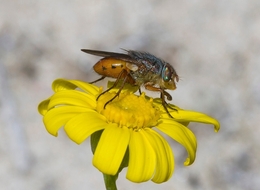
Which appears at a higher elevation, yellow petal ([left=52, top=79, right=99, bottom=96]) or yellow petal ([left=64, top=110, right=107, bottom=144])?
yellow petal ([left=64, top=110, right=107, bottom=144])

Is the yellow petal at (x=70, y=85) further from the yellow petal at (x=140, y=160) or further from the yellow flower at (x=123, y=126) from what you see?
the yellow petal at (x=140, y=160)

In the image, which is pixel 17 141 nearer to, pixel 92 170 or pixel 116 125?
pixel 92 170

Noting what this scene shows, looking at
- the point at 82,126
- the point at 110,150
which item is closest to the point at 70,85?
the point at 82,126

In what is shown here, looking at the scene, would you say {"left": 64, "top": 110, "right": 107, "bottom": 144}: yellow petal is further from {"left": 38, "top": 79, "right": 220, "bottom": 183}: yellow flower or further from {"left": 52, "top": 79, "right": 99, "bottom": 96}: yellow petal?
{"left": 52, "top": 79, "right": 99, "bottom": 96}: yellow petal

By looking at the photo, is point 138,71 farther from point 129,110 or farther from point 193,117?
point 193,117

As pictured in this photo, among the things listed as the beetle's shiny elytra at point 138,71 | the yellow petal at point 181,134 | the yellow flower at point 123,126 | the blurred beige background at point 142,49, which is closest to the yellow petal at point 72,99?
the yellow flower at point 123,126

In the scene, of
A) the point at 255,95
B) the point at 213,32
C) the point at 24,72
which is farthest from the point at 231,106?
the point at 24,72

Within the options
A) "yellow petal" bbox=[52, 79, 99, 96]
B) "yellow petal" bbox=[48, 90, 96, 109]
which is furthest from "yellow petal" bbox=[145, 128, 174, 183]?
Answer: "yellow petal" bbox=[52, 79, 99, 96]
